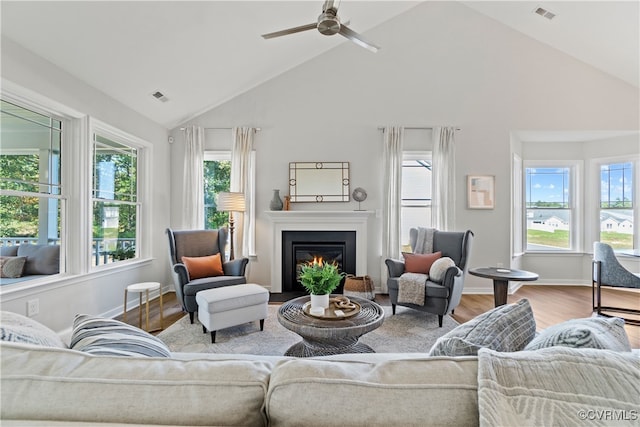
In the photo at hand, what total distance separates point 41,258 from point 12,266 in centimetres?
24

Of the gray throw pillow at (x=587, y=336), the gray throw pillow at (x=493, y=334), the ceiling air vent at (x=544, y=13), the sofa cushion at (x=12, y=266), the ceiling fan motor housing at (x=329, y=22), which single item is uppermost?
the ceiling air vent at (x=544, y=13)

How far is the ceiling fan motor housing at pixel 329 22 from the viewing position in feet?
7.87

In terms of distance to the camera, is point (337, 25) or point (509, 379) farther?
point (337, 25)

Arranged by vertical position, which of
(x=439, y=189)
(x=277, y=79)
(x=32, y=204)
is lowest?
(x=32, y=204)

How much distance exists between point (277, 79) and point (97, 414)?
15.7 feet

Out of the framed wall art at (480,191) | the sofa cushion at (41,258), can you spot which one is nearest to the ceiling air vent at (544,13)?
the framed wall art at (480,191)

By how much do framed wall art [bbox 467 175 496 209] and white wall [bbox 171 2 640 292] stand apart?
0.09 metres

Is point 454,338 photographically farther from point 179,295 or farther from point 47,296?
point 47,296

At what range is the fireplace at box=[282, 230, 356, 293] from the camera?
15.0 ft

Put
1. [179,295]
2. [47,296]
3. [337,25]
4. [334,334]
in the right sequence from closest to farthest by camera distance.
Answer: [334,334] → [337,25] → [47,296] → [179,295]

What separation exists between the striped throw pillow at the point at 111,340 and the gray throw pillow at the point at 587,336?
1.31 metres

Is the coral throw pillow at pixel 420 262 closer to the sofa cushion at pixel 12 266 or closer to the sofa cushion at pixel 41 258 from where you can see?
the sofa cushion at pixel 41 258

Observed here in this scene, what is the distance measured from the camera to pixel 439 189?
457cm

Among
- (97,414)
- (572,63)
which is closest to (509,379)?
(97,414)
